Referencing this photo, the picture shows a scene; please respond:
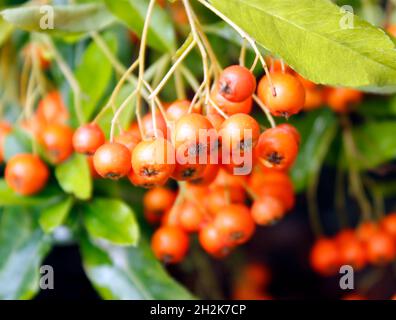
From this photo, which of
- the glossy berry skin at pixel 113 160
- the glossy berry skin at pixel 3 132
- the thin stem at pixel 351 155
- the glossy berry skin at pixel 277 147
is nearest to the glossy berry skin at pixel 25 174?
the glossy berry skin at pixel 3 132

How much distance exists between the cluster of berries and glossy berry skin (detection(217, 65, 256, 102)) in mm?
726

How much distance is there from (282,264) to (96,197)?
2.63ft

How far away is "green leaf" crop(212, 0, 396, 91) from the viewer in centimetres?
76

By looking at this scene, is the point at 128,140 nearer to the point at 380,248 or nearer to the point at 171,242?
the point at 171,242

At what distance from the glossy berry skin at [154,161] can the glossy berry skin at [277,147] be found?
14cm

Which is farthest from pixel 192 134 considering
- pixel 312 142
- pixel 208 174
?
pixel 312 142

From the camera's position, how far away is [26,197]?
3.75 ft

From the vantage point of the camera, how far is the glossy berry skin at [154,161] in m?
0.75

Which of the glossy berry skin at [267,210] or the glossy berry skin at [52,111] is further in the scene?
the glossy berry skin at [52,111]

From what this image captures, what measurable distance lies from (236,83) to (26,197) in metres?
0.55

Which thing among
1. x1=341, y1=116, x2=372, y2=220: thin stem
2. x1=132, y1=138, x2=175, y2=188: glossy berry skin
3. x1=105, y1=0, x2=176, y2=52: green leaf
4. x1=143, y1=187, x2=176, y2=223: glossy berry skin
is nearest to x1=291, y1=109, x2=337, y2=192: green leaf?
x1=341, y1=116, x2=372, y2=220: thin stem

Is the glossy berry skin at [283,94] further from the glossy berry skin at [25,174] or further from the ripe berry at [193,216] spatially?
the glossy berry skin at [25,174]
